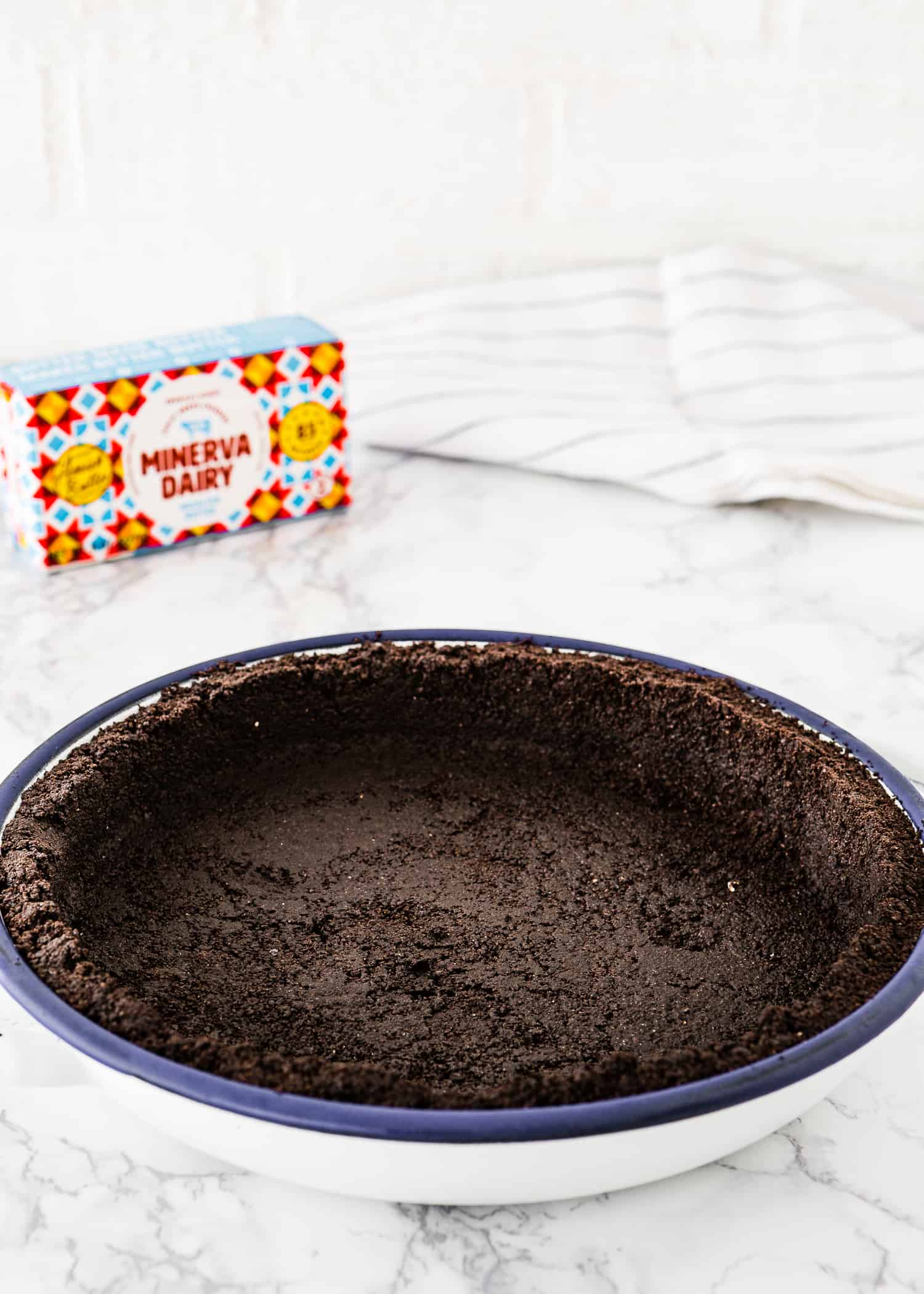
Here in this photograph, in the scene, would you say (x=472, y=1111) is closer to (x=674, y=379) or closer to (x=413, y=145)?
(x=674, y=379)

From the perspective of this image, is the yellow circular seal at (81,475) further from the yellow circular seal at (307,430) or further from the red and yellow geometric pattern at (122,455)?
the yellow circular seal at (307,430)

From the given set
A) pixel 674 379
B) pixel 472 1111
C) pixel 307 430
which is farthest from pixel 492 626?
pixel 472 1111

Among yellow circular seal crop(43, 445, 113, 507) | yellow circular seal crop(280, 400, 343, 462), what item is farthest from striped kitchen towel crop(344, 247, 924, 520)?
yellow circular seal crop(43, 445, 113, 507)

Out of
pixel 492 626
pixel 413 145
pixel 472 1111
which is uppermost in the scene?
pixel 413 145

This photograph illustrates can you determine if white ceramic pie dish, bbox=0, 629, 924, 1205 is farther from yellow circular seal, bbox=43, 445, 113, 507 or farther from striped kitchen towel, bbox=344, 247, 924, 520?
striped kitchen towel, bbox=344, 247, 924, 520

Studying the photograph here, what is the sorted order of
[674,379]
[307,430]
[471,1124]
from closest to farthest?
[471,1124], [307,430], [674,379]

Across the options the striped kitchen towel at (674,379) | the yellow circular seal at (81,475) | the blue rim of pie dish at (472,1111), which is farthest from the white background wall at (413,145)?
the blue rim of pie dish at (472,1111)
